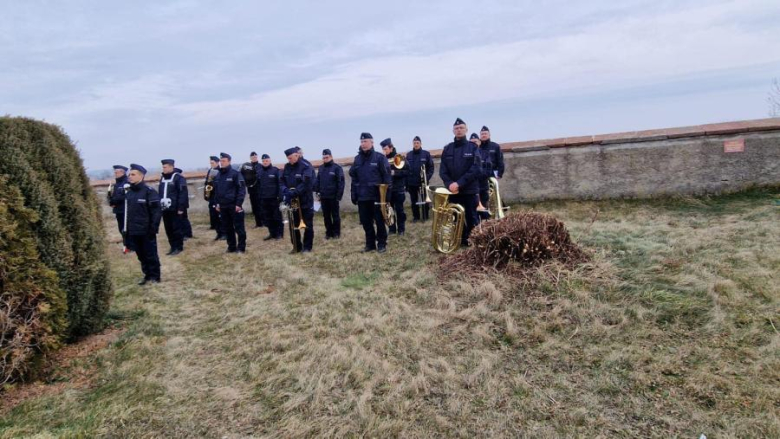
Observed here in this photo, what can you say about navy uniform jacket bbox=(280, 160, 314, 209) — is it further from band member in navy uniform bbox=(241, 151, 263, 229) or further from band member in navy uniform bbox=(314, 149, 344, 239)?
band member in navy uniform bbox=(241, 151, 263, 229)

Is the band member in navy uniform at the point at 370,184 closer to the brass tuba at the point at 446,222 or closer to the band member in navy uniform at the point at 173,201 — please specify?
the brass tuba at the point at 446,222

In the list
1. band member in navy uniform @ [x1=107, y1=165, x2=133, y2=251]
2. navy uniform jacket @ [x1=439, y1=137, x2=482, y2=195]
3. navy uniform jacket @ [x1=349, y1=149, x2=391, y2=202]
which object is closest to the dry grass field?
navy uniform jacket @ [x1=439, y1=137, x2=482, y2=195]

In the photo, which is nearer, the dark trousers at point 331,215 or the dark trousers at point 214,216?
the dark trousers at point 331,215

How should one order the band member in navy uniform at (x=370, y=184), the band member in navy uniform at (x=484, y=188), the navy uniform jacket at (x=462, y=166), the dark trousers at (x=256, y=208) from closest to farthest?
the navy uniform jacket at (x=462, y=166), the band member in navy uniform at (x=484, y=188), the band member in navy uniform at (x=370, y=184), the dark trousers at (x=256, y=208)

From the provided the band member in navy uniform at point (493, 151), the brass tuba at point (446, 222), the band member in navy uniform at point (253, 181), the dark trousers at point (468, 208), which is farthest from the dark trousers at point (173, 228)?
the band member in navy uniform at point (493, 151)

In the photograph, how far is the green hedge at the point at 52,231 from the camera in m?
3.82

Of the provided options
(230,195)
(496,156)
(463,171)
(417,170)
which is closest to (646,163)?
(496,156)

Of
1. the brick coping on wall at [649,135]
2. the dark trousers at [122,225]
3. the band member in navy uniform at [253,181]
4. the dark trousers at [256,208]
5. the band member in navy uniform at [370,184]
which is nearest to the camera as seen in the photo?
the band member in navy uniform at [370,184]

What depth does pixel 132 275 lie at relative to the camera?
750 cm

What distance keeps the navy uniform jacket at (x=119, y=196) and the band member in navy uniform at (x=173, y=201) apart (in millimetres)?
735

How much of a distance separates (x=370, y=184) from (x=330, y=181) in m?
1.36

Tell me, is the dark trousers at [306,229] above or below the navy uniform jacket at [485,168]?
below

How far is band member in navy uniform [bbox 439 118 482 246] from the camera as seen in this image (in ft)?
22.1

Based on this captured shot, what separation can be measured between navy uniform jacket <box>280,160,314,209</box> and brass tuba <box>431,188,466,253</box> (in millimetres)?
2961
